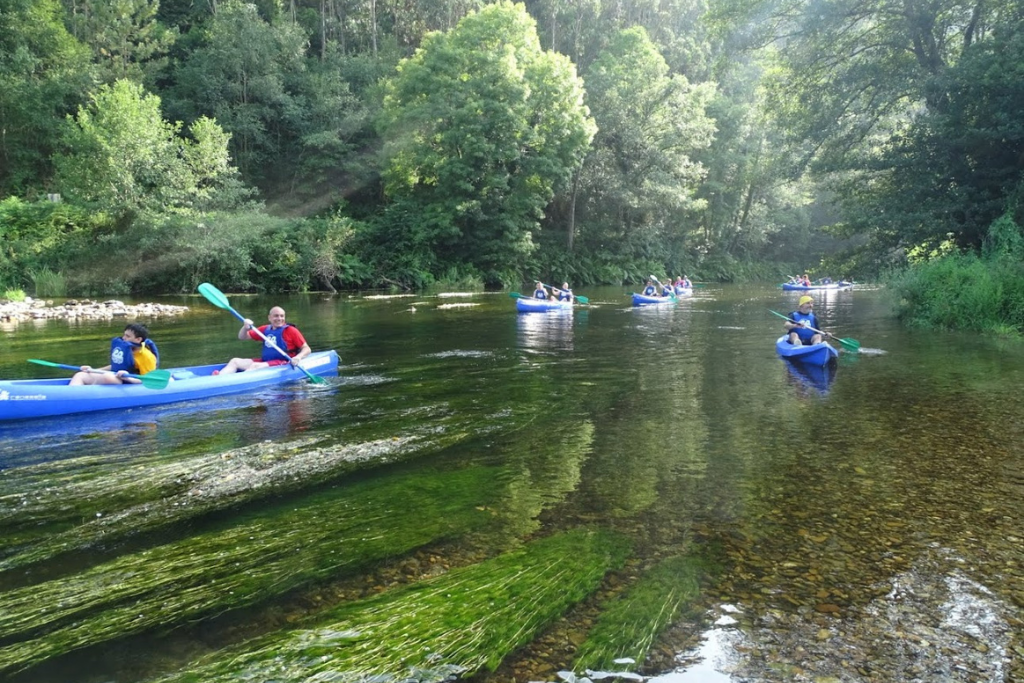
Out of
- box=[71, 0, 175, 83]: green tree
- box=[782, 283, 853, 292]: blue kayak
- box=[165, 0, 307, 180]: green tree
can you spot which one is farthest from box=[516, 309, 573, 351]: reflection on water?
box=[71, 0, 175, 83]: green tree

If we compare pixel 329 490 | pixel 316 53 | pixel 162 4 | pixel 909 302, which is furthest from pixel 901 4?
pixel 162 4

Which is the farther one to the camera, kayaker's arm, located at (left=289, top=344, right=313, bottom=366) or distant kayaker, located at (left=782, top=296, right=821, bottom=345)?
distant kayaker, located at (left=782, top=296, right=821, bottom=345)

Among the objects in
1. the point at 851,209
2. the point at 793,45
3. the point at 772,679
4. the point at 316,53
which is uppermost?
the point at 316,53

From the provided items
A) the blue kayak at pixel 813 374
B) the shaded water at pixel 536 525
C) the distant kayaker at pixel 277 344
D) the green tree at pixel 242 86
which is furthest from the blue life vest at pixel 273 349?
the green tree at pixel 242 86

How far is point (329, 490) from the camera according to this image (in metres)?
5.05

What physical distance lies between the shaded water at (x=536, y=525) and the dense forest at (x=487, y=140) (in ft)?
34.7

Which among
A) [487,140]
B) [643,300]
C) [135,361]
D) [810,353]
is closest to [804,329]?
[810,353]

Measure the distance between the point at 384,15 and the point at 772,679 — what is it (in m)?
48.5

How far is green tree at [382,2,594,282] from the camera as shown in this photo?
31328mm

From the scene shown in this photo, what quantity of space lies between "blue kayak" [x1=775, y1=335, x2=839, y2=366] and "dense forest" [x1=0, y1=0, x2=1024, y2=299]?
Result: 6.30 metres

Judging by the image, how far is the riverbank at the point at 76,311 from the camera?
17.5 meters

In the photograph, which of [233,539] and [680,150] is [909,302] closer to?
[233,539]

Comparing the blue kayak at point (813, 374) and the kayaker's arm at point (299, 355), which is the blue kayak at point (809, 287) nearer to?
the blue kayak at point (813, 374)

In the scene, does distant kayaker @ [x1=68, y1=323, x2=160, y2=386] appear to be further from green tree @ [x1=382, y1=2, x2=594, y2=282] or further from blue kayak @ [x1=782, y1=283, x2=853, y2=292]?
blue kayak @ [x1=782, y1=283, x2=853, y2=292]
